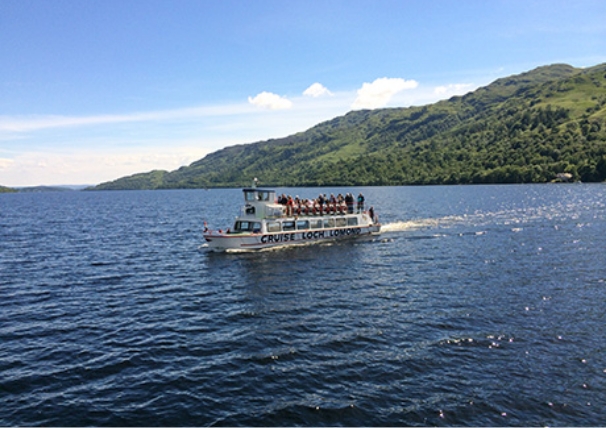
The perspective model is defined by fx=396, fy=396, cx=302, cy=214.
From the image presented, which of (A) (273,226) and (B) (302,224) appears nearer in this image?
(A) (273,226)

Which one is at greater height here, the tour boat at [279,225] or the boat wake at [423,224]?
the tour boat at [279,225]

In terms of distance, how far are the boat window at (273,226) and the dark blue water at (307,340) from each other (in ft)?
24.2

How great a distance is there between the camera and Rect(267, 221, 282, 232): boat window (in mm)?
51956

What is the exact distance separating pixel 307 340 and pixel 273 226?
3038cm

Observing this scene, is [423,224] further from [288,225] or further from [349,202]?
[288,225]

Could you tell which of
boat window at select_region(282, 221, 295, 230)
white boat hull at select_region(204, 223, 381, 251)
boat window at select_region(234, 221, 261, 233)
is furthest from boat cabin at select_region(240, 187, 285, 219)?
white boat hull at select_region(204, 223, 381, 251)

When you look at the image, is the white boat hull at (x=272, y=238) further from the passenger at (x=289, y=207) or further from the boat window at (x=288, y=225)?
the passenger at (x=289, y=207)

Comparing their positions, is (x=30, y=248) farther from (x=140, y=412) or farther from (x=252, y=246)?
(x=140, y=412)

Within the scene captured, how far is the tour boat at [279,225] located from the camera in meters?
50.1

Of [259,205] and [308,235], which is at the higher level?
[259,205]

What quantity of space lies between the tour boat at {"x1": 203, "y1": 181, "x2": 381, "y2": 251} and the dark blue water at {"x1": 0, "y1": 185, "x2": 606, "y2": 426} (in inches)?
179

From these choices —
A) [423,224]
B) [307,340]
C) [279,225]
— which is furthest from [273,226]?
[423,224]

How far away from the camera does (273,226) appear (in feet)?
172

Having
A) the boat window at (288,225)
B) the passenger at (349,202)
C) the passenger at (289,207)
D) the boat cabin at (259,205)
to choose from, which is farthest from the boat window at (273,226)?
the passenger at (349,202)
